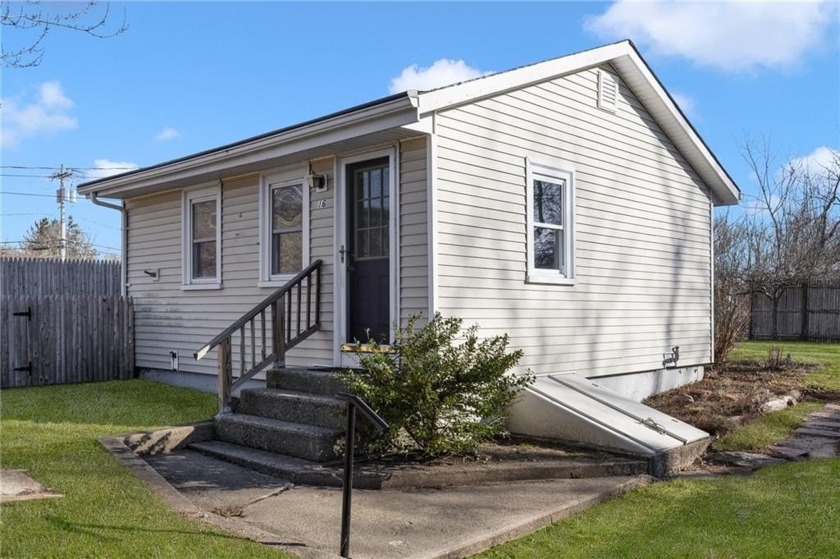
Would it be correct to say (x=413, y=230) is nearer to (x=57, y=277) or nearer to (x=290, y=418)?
(x=290, y=418)

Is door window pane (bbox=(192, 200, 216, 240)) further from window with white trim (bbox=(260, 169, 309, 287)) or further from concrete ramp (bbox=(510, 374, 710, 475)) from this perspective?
concrete ramp (bbox=(510, 374, 710, 475))

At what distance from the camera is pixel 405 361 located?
6.02 m

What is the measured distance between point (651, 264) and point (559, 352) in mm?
2631

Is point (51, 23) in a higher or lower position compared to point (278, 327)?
higher

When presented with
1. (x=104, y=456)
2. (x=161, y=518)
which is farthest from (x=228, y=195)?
(x=161, y=518)

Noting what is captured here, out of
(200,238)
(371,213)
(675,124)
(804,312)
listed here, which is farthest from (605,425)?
(804,312)

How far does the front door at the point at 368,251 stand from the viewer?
25.5 feet

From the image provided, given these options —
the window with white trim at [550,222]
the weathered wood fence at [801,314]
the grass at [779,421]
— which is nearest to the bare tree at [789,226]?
the weathered wood fence at [801,314]

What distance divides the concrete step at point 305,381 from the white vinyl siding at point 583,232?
1293mm

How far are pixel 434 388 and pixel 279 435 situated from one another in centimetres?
154

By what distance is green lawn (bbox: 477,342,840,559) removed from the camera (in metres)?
4.37

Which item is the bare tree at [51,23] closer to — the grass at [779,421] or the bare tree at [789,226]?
the grass at [779,421]

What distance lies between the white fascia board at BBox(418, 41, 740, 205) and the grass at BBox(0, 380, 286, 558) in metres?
4.01

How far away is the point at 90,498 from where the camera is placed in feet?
15.4
